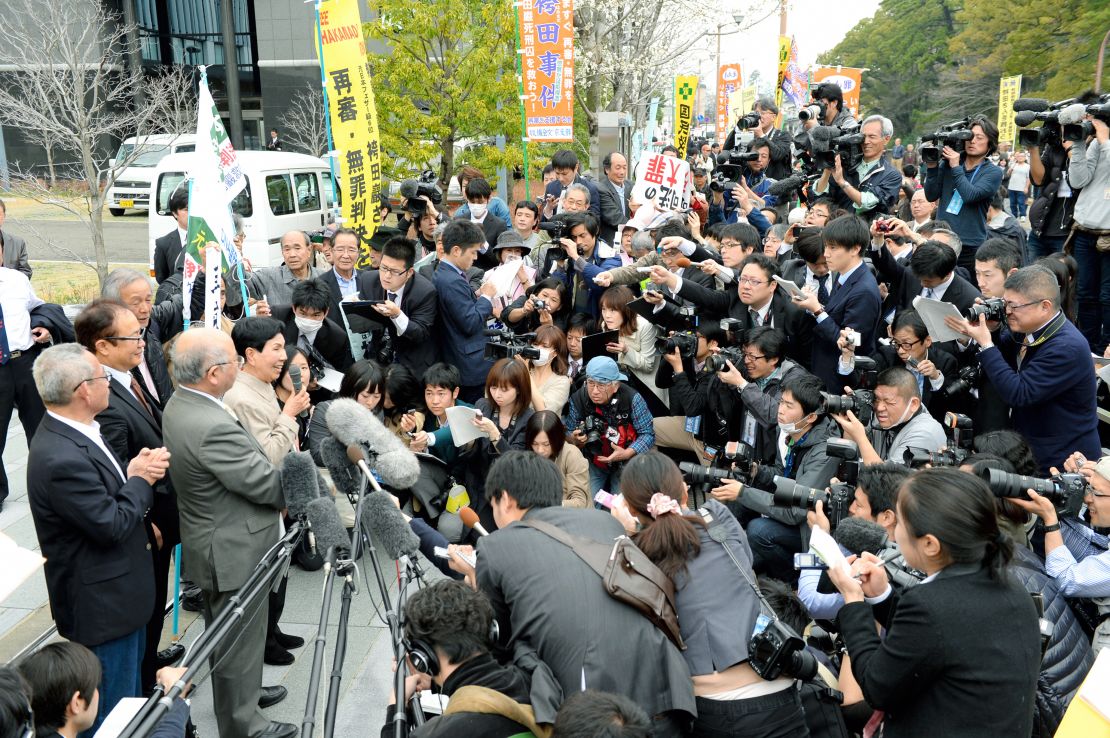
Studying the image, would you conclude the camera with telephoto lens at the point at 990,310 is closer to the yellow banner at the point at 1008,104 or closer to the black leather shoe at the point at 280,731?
the black leather shoe at the point at 280,731

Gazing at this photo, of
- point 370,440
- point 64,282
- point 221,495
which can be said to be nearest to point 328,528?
point 370,440

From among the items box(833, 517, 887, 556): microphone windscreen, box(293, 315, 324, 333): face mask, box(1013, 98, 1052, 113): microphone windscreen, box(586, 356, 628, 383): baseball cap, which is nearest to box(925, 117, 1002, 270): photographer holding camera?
box(1013, 98, 1052, 113): microphone windscreen

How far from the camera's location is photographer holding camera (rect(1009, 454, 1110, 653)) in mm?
3332

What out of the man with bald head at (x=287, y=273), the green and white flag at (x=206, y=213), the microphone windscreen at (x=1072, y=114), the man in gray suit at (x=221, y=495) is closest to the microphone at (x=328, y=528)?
the man in gray suit at (x=221, y=495)

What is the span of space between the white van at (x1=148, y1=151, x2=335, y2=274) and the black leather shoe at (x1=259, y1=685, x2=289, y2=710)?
7.90m

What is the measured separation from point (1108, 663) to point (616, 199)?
7.46 metres

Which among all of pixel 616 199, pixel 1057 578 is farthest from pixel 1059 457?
pixel 616 199

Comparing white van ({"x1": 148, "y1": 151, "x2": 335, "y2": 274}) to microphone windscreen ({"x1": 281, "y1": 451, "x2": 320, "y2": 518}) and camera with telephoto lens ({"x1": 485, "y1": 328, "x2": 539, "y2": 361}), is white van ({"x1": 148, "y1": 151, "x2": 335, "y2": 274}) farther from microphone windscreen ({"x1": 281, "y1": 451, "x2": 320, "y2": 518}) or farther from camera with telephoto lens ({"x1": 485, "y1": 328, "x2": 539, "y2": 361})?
microphone windscreen ({"x1": 281, "y1": 451, "x2": 320, "y2": 518})

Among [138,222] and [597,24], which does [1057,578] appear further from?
[138,222]

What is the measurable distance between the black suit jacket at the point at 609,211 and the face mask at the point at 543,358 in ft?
11.8

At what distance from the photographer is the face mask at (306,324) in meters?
5.69

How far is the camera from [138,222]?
21.9 m

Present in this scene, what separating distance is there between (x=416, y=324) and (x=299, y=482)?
2411mm

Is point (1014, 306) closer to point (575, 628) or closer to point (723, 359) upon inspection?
point (723, 359)
